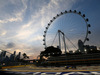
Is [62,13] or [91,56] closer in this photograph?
[62,13]

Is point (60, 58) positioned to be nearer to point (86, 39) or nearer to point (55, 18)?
point (86, 39)

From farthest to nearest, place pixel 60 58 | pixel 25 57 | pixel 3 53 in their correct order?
pixel 25 57
pixel 60 58
pixel 3 53

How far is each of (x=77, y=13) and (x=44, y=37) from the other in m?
36.0

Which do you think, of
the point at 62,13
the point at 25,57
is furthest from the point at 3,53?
the point at 25,57

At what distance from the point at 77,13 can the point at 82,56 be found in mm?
41944

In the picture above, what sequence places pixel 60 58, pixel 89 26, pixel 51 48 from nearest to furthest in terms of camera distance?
pixel 89 26 → pixel 60 58 → pixel 51 48

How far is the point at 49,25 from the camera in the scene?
6309 centimetres

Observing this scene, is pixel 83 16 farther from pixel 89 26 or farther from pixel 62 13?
pixel 62 13

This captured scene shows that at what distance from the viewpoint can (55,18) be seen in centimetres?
5997

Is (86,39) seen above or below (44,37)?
below

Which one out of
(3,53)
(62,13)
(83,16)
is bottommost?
(3,53)

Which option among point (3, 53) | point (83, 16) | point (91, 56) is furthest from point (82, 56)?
point (3, 53)

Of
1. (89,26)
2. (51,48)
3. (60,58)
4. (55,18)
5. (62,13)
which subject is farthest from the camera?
(51,48)

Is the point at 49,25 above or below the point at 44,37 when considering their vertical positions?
above
